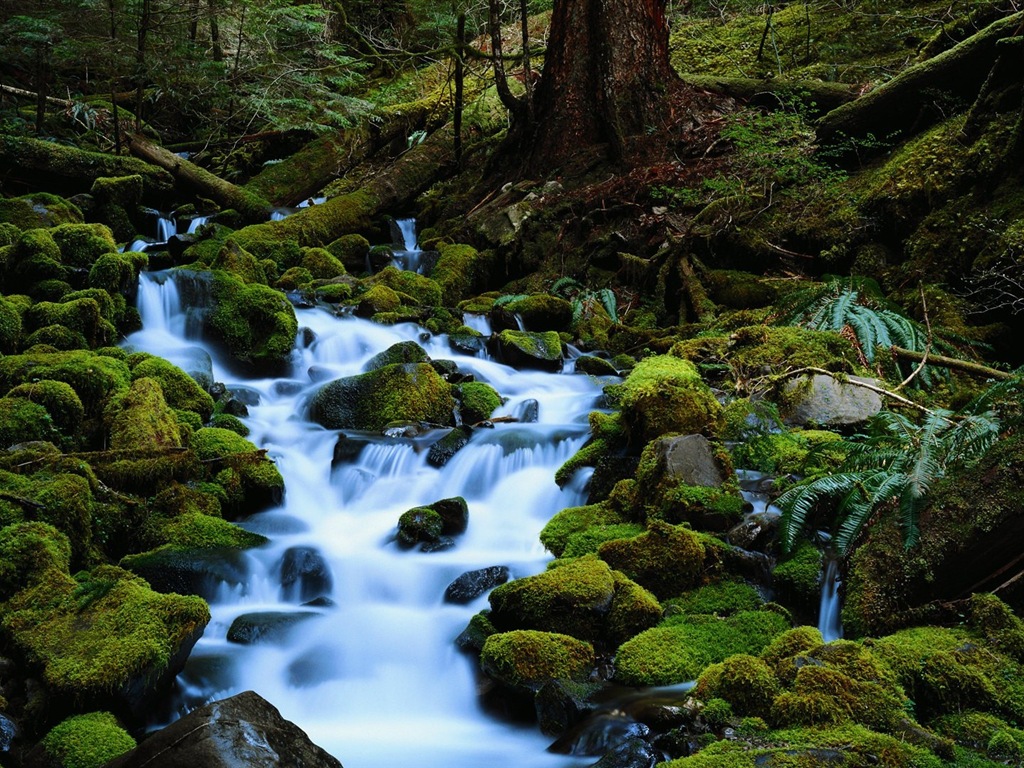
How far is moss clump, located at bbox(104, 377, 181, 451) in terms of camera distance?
6.09 metres

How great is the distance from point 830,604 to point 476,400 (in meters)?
4.46

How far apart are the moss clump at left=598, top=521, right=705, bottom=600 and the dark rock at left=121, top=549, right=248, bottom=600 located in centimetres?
259

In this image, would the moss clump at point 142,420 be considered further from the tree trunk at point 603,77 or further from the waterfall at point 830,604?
the tree trunk at point 603,77

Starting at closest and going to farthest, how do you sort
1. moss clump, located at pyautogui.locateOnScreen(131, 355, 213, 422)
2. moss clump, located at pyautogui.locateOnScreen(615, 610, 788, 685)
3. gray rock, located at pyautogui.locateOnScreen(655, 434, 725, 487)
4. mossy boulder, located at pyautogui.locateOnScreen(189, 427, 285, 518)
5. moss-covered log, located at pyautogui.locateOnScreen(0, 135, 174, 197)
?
moss clump, located at pyautogui.locateOnScreen(615, 610, 788, 685), gray rock, located at pyautogui.locateOnScreen(655, 434, 725, 487), mossy boulder, located at pyautogui.locateOnScreen(189, 427, 285, 518), moss clump, located at pyautogui.locateOnScreen(131, 355, 213, 422), moss-covered log, located at pyautogui.locateOnScreen(0, 135, 174, 197)

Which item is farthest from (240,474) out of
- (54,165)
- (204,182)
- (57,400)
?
(204,182)

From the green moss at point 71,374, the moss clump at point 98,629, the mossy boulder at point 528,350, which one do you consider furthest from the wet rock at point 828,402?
the green moss at point 71,374

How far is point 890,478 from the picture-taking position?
14.1ft

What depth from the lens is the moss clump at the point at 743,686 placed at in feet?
11.1

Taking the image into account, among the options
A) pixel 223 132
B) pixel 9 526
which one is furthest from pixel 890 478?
pixel 223 132

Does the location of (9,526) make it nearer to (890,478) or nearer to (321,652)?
(321,652)

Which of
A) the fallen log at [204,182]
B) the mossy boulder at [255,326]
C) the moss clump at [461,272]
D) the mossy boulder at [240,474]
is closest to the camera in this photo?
the mossy boulder at [240,474]

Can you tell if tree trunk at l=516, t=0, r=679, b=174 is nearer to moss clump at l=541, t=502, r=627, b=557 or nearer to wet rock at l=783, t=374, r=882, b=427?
wet rock at l=783, t=374, r=882, b=427

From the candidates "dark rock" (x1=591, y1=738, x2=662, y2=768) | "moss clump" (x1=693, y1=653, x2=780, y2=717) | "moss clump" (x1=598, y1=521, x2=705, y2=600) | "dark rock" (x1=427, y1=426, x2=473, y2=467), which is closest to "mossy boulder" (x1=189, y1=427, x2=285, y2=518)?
"dark rock" (x1=427, y1=426, x2=473, y2=467)

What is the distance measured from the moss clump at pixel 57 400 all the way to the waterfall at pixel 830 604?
5.42 m
